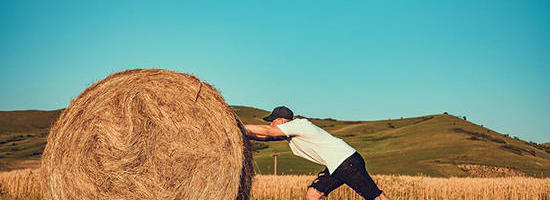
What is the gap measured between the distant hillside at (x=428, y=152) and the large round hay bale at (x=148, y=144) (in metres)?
10.2

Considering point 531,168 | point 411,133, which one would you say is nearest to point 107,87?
point 531,168

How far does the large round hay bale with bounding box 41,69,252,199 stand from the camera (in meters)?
6.36

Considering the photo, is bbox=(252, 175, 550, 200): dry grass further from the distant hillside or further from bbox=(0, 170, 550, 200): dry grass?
the distant hillside

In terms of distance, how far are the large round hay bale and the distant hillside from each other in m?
10.2

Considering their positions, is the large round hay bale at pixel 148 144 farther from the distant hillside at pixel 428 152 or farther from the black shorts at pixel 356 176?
the distant hillside at pixel 428 152

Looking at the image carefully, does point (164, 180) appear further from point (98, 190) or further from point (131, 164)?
point (98, 190)

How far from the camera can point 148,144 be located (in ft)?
21.1

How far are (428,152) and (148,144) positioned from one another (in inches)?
1300

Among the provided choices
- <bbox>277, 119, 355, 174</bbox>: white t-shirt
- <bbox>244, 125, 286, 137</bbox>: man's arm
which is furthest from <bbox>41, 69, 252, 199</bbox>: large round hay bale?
<bbox>277, 119, 355, 174</bbox>: white t-shirt

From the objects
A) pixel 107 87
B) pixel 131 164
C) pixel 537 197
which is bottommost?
pixel 537 197

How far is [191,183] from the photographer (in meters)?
6.35

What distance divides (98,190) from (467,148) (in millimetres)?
32747

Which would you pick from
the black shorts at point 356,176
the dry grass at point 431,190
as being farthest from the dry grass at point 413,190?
the black shorts at point 356,176

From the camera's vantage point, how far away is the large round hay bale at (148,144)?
636 centimetres
